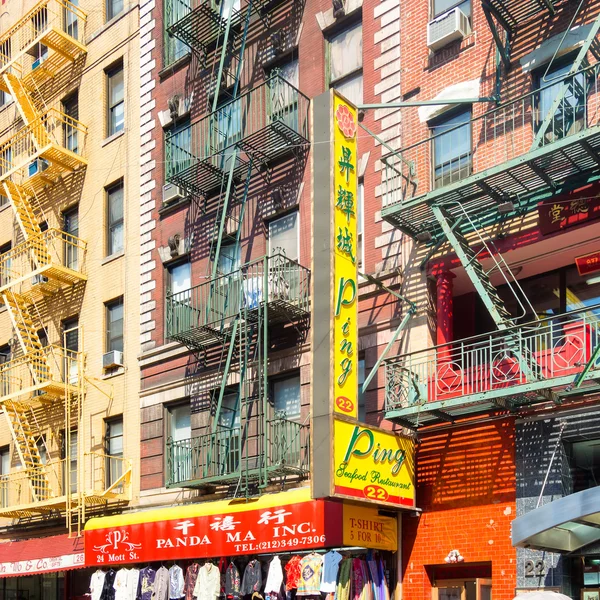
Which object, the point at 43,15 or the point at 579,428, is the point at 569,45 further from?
the point at 43,15

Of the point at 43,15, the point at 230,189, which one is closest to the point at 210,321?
the point at 230,189

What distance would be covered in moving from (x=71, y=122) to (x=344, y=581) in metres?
17.9

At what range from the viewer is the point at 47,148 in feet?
92.7

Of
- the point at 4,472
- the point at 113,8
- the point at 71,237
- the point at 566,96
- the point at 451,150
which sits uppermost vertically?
the point at 113,8

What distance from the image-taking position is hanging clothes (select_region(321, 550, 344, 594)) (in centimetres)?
1766

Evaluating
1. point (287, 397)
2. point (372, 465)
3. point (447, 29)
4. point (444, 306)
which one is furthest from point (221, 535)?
point (447, 29)

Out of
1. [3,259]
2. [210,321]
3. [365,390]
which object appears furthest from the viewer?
[3,259]

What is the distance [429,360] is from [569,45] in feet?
19.5

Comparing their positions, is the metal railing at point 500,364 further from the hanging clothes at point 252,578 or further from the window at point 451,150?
the hanging clothes at point 252,578

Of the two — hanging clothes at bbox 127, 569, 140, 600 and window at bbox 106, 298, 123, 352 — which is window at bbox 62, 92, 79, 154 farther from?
hanging clothes at bbox 127, 569, 140, 600

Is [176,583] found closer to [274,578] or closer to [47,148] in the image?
[274,578]

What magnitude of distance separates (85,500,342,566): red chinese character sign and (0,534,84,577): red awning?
105 centimetres

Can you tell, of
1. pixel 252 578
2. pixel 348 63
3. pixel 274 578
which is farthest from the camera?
pixel 348 63

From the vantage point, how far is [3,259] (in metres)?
30.4
